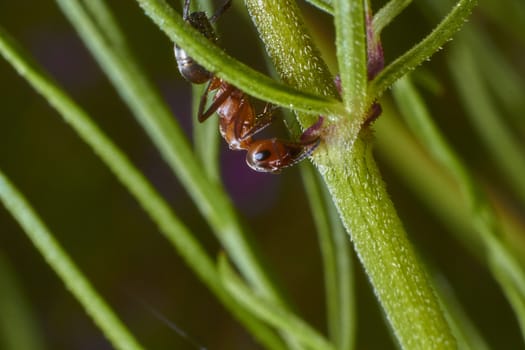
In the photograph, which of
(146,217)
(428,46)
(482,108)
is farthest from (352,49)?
(146,217)

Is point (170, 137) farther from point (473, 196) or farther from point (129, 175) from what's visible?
point (473, 196)

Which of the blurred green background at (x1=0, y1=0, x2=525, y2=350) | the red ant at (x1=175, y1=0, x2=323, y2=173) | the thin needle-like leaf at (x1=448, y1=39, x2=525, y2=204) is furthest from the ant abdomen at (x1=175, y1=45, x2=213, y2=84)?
the blurred green background at (x1=0, y1=0, x2=525, y2=350)

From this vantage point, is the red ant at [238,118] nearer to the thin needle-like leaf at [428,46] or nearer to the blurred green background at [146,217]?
the thin needle-like leaf at [428,46]

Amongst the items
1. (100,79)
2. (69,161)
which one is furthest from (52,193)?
(100,79)

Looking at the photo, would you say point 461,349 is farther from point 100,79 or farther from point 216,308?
point 100,79

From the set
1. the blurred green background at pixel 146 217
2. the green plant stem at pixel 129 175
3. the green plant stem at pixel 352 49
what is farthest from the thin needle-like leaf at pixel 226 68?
the blurred green background at pixel 146 217

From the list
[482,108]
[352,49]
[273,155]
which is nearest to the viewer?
[352,49]
